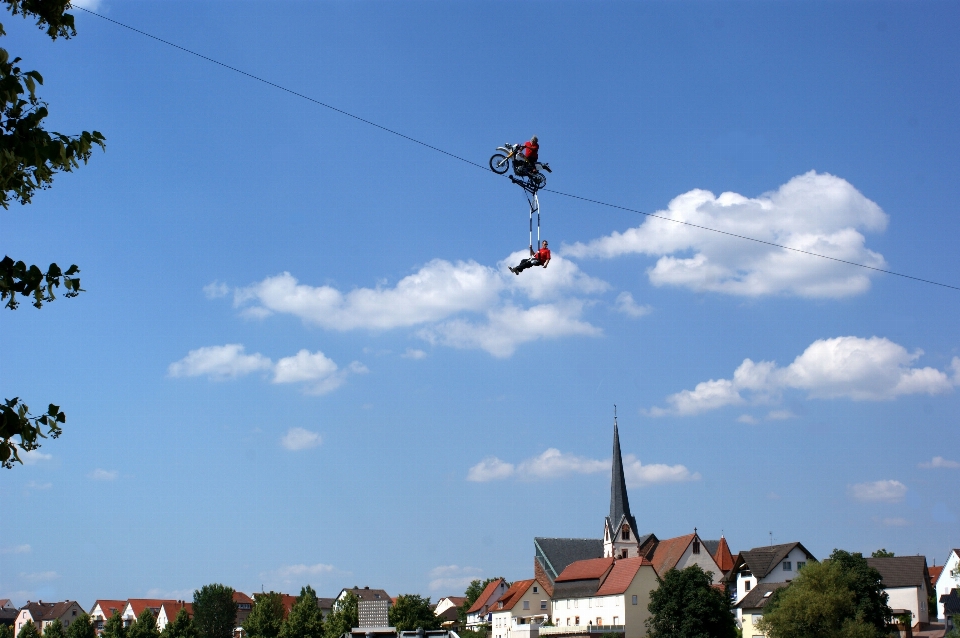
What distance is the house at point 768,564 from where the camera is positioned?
7944 cm

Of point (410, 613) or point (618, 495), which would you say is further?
point (618, 495)

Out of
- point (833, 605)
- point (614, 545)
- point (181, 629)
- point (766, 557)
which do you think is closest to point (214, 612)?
point (181, 629)

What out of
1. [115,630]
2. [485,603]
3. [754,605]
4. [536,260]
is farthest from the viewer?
[485,603]

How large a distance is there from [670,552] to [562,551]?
21.9 meters

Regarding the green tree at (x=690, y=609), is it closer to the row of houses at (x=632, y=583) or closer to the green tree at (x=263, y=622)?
the row of houses at (x=632, y=583)

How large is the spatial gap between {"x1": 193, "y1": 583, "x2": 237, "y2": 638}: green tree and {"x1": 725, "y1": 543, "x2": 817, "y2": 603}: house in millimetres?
68543

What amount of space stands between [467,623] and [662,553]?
27.9m

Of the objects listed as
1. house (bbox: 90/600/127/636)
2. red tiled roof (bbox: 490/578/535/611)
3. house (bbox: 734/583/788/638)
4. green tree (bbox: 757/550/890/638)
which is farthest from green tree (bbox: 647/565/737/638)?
house (bbox: 90/600/127/636)

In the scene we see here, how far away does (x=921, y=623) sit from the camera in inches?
2825

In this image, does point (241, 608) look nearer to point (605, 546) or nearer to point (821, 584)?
point (605, 546)

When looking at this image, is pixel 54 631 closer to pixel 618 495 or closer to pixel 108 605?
pixel 108 605

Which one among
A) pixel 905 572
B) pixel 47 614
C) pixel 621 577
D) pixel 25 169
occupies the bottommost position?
pixel 47 614

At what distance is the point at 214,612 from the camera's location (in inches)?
4783

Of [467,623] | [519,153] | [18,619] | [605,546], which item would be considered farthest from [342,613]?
[18,619]
